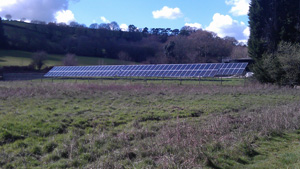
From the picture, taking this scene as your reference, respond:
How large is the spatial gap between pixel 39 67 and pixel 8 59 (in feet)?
34.1

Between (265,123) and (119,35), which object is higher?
(119,35)

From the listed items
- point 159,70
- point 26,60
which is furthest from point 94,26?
point 159,70

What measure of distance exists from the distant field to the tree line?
4.56 metres

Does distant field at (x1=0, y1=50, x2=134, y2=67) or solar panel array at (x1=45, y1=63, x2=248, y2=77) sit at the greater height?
distant field at (x1=0, y1=50, x2=134, y2=67)

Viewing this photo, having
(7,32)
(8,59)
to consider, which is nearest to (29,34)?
(7,32)

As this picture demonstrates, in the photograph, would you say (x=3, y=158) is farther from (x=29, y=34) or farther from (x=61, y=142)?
(x=29, y=34)

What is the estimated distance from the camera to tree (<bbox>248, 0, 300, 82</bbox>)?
3297 centimetres

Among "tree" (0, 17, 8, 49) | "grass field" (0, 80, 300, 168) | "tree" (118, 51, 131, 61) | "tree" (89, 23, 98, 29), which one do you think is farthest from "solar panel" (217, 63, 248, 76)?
"tree" (89, 23, 98, 29)

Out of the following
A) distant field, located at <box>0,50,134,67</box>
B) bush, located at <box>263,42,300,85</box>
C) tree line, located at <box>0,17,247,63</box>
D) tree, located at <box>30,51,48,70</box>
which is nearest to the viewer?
bush, located at <box>263,42,300,85</box>

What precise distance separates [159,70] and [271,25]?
18.1 m

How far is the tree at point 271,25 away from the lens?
32969mm

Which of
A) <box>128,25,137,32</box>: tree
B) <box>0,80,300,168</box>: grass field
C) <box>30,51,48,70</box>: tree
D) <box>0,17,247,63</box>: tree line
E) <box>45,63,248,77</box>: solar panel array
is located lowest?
<box>0,80,300,168</box>: grass field

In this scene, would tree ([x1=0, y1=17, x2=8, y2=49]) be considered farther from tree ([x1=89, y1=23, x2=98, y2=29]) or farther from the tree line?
tree ([x1=89, y1=23, x2=98, y2=29])

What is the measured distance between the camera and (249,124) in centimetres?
914
